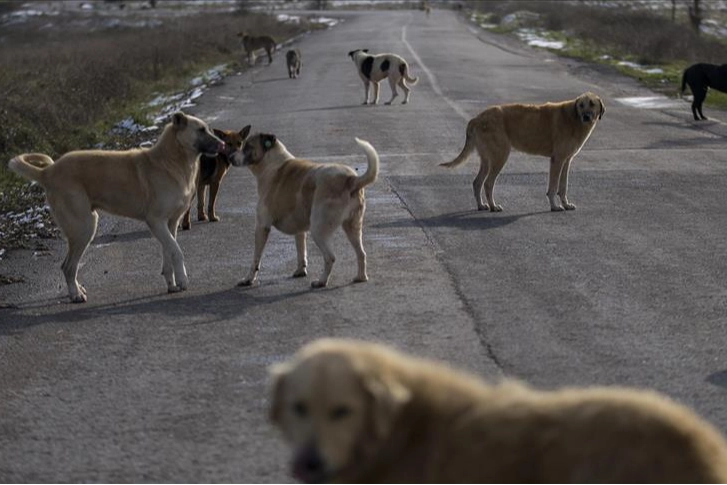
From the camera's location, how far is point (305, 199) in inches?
420

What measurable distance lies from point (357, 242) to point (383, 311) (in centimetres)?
130

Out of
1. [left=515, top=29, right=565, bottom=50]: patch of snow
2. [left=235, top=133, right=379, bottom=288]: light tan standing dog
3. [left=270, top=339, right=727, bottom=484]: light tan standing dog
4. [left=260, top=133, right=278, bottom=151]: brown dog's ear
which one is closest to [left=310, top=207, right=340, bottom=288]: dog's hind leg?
[left=235, top=133, right=379, bottom=288]: light tan standing dog

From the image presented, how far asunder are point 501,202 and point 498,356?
6971mm

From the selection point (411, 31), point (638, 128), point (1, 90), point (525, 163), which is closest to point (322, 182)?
point (525, 163)

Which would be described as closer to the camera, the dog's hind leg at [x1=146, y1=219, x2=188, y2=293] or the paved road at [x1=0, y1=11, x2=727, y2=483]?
the paved road at [x1=0, y1=11, x2=727, y2=483]

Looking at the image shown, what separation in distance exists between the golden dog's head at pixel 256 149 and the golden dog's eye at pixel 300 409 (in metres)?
7.45

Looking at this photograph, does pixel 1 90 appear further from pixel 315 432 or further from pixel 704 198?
pixel 315 432

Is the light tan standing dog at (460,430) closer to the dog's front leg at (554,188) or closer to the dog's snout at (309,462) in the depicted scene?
the dog's snout at (309,462)

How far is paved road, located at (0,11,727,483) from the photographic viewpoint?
6.84 metres

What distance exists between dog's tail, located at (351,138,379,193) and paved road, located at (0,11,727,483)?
0.81 m

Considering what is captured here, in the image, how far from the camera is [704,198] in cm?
1469

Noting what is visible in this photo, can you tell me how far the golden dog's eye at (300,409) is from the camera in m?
3.84

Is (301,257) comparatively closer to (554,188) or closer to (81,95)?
(554,188)

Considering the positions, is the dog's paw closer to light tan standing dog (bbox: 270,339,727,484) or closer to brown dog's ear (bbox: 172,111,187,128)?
brown dog's ear (bbox: 172,111,187,128)
